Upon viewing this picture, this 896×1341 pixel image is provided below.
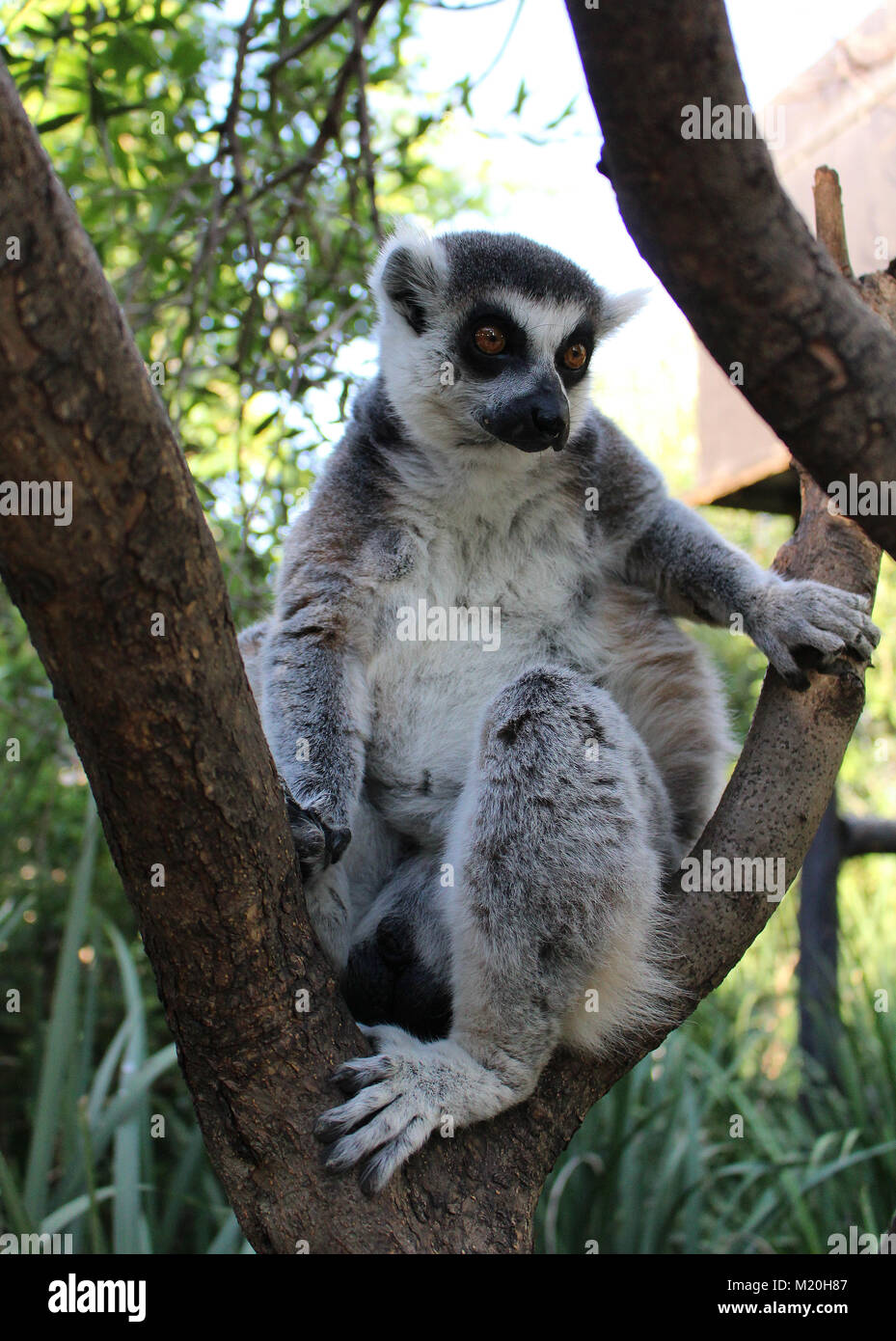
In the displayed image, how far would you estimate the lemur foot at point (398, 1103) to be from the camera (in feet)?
6.77

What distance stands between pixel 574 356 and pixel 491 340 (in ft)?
0.84

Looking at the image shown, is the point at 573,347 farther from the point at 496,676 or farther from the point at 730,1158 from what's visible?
the point at 730,1158

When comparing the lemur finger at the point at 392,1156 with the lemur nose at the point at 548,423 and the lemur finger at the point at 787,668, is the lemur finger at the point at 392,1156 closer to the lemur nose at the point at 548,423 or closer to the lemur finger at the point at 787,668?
the lemur finger at the point at 787,668

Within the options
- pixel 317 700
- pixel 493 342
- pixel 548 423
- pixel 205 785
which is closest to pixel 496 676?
pixel 317 700

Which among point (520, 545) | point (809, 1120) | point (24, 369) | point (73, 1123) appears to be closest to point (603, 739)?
point (520, 545)

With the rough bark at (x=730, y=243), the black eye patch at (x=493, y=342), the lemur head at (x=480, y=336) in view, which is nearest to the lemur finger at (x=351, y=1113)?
the rough bark at (x=730, y=243)

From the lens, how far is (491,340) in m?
2.97

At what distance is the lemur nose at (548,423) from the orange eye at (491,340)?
369mm

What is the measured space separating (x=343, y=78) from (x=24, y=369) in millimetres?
3134

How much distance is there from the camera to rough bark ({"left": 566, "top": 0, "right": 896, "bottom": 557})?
1107mm

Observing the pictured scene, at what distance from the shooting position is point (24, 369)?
1.39 metres

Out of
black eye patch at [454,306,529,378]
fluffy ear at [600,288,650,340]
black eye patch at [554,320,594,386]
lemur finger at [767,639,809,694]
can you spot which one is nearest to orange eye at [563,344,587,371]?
black eye patch at [554,320,594,386]

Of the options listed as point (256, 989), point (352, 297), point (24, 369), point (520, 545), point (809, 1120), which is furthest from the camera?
point (809, 1120)

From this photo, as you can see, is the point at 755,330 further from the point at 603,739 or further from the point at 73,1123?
the point at 73,1123
